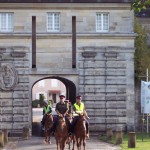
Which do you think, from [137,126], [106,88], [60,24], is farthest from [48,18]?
[137,126]

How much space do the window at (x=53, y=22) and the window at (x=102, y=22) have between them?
2.22 meters

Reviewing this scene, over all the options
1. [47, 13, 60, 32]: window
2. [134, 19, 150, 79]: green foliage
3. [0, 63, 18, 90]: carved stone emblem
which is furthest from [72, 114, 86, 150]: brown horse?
[134, 19, 150, 79]: green foliage

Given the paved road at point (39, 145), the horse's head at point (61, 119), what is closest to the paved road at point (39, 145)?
the paved road at point (39, 145)

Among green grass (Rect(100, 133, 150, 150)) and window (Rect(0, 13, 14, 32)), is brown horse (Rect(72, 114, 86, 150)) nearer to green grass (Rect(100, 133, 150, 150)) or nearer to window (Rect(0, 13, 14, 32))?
green grass (Rect(100, 133, 150, 150))

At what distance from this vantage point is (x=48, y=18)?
31953mm

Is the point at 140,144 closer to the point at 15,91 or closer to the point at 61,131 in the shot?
the point at 61,131

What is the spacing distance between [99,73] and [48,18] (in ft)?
13.6

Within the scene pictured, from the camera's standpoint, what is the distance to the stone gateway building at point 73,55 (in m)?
31.5

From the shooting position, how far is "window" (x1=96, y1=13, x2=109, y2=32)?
31984mm

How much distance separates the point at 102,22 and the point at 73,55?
2.45 metres

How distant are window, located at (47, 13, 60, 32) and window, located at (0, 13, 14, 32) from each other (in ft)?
6.69

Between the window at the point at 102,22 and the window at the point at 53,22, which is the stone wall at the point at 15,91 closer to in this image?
the window at the point at 53,22

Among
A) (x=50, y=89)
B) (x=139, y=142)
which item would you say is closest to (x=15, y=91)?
(x=139, y=142)

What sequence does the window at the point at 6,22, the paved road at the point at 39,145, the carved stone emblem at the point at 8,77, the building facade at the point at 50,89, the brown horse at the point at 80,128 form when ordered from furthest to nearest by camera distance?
the building facade at the point at 50,89 → the window at the point at 6,22 → the carved stone emblem at the point at 8,77 → the paved road at the point at 39,145 → the brown horse at the point at 80,128
